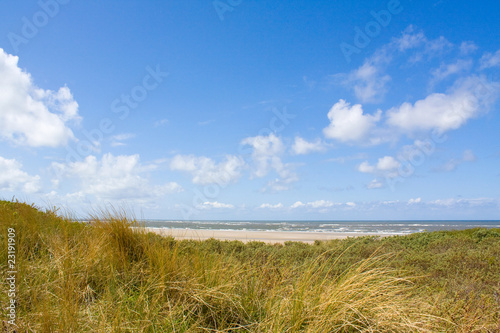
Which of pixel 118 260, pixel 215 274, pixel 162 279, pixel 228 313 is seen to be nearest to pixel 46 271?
pixel 118 260

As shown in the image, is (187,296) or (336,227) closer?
(187,296)

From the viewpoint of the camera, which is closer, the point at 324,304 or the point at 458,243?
the point at 324,304

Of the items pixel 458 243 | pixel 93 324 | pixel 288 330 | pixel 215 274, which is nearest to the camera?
pixel 93 324

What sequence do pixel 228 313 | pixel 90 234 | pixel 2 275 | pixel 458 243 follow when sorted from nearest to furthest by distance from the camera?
pixel 228 313 < pixel 2 275 < pixel 90 234 < pixel 458 243

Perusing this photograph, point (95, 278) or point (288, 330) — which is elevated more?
point (95, 278)

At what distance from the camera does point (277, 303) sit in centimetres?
337

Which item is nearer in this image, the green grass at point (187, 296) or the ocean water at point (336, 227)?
the green grass at point (187, 296)

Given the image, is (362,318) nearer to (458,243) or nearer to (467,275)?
(467,275)

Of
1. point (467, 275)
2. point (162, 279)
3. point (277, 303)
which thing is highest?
point (162, 279)

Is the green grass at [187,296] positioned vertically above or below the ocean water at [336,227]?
above

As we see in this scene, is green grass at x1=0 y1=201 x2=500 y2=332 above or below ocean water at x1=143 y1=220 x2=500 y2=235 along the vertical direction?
above

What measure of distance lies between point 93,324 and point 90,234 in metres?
3.20

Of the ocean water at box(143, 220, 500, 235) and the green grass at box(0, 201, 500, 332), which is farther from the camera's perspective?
the ocean water at box(143, 220, 500, 235)

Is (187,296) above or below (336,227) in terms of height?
above
